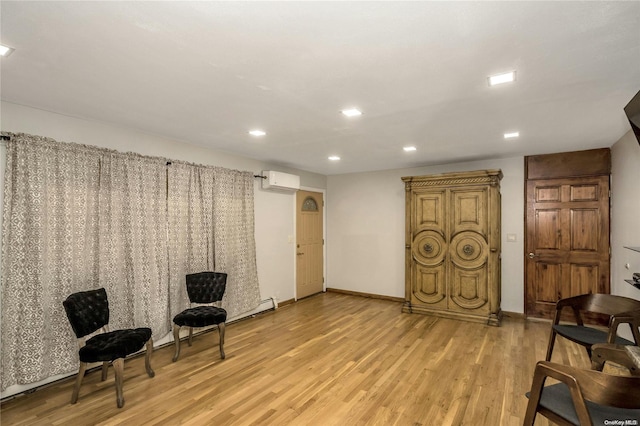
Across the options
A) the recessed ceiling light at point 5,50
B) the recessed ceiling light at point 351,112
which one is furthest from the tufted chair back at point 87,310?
the recessed ceiling light at point 351,112

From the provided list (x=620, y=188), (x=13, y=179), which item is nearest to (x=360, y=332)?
(x=620, y=188)

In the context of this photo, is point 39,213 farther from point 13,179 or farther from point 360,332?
point 360,332

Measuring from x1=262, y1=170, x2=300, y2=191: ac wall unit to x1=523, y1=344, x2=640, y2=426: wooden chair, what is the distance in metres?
4.19

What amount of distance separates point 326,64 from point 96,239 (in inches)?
112

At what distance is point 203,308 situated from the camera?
12.2ft

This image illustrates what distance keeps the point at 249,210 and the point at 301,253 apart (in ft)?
5.49

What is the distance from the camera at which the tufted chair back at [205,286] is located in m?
3.79

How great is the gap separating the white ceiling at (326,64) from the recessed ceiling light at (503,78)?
0.06 metres

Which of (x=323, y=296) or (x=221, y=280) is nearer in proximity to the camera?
(x=221, y=280)

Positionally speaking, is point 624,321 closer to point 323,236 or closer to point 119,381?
point 119,381

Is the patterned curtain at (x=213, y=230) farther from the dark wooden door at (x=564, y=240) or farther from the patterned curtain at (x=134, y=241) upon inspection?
the dark wooden door at (x=564, y=240)

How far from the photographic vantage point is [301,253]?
6078mm

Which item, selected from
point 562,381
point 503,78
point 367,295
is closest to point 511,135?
point 503,78

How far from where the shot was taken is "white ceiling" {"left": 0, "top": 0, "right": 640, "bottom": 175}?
1.47m
